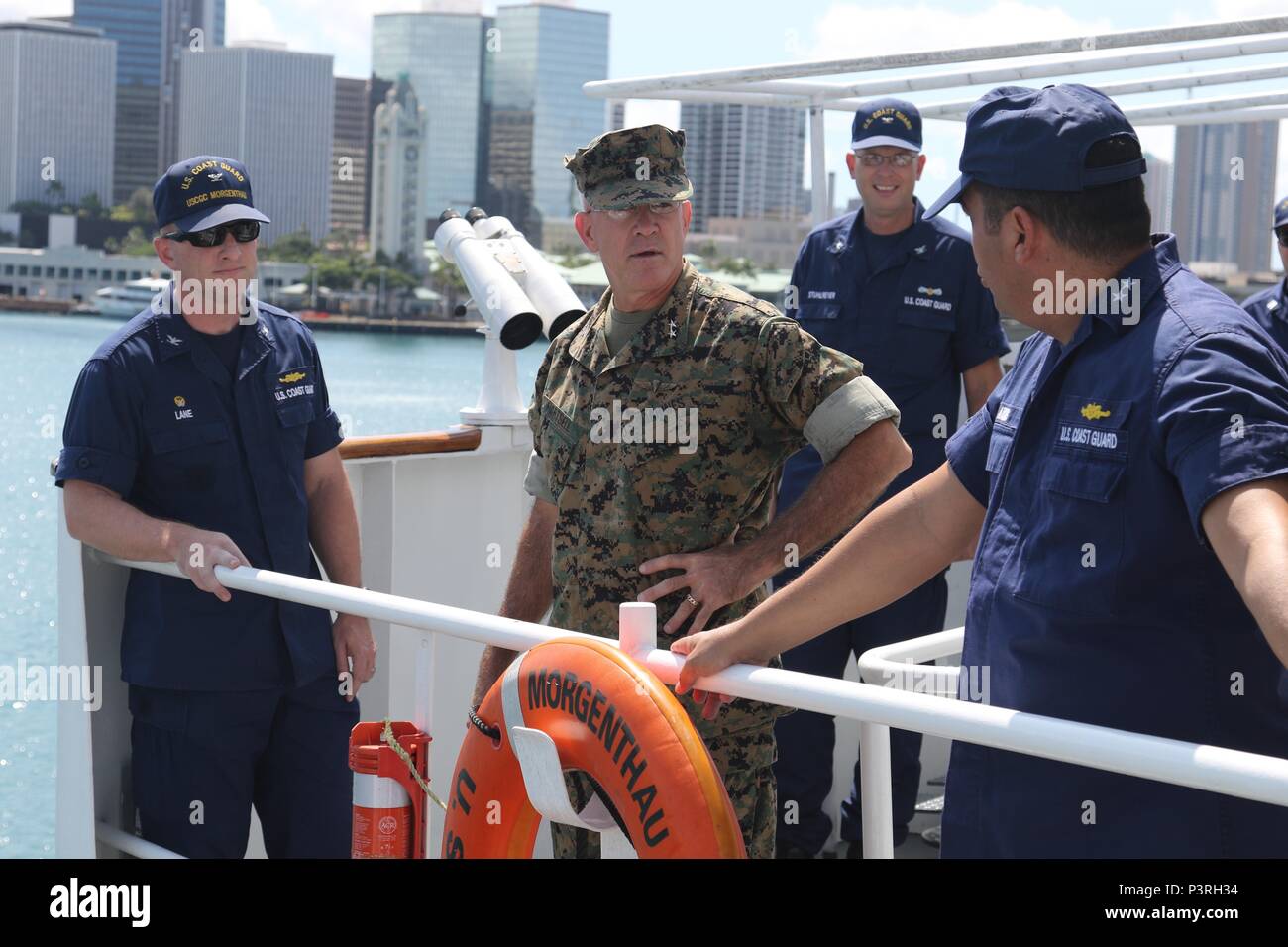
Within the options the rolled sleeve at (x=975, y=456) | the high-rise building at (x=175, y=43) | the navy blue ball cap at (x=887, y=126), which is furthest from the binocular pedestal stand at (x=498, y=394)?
the high-rise building at (x=175, y=43)

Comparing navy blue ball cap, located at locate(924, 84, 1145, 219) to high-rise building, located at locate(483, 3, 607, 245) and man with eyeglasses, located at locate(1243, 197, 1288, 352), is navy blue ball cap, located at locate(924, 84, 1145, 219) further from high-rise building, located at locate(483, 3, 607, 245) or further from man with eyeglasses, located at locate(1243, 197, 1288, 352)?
high-rise building, located at locate(483, 3, 607, 245)

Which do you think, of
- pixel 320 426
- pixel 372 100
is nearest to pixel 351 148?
pixel 372 100

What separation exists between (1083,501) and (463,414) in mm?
2366

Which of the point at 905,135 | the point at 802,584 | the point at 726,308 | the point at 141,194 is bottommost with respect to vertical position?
the point at 802,584

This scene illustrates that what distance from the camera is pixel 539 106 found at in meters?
76.2

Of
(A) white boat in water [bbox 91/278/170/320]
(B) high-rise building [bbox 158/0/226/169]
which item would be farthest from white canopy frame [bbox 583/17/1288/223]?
(B) high-rise building [bbox 158/0/226/169]

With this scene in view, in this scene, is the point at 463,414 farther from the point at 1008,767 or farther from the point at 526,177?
the point at 526,177

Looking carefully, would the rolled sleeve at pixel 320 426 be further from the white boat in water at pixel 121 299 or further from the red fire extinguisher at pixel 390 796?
the white boat in water at pixel 121 299

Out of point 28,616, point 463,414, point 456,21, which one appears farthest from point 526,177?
point 463,414

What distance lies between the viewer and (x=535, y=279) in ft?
11.3

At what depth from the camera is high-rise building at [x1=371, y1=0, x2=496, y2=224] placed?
78250mm

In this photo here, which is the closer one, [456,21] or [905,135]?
[905,135]

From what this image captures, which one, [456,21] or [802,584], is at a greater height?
[456,21]

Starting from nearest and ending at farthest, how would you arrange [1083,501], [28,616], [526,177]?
[1083,501], [28,616], [526,177]
